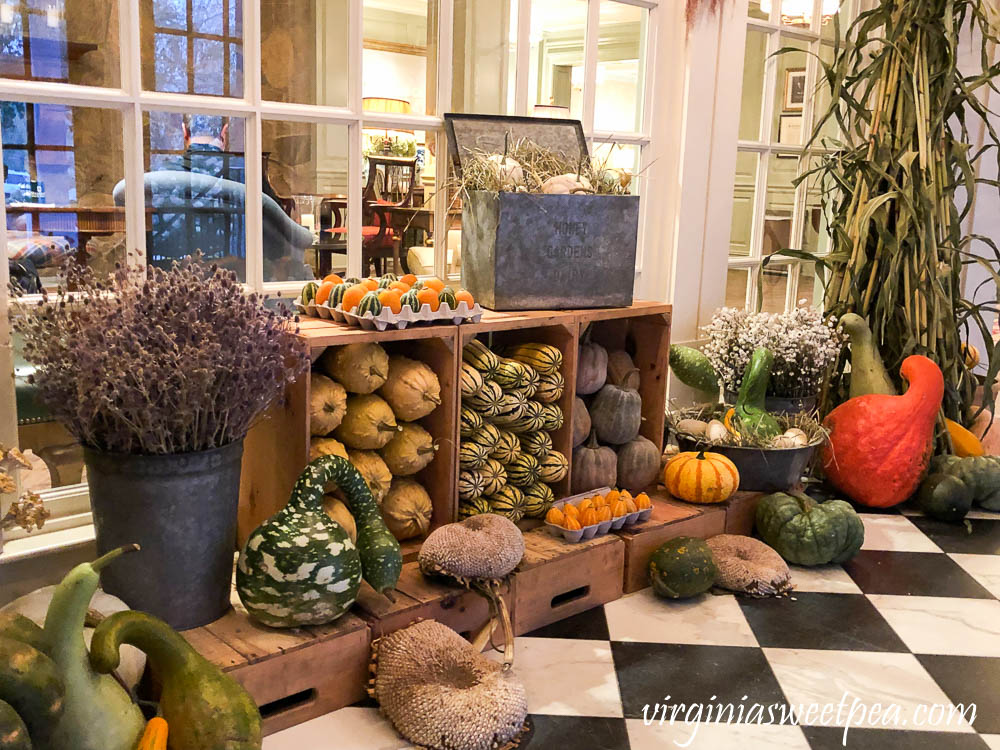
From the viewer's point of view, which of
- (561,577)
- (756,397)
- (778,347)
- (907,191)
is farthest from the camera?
(907,191)

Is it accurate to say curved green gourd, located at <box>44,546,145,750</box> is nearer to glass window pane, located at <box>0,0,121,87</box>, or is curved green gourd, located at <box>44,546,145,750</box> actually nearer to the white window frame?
the white window frame

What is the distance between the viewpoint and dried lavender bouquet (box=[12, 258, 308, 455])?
58.6 inches

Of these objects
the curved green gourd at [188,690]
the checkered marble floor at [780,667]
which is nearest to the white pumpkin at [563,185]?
the checkered marble floor at [780,667]

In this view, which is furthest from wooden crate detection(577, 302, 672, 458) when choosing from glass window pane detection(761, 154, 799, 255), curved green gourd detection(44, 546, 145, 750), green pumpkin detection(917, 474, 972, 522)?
curved green gourd detection(44, 546, 145, 750)

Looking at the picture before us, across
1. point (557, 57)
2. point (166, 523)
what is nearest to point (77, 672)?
point (166, 523)

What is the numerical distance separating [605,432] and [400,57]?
3.33 feet

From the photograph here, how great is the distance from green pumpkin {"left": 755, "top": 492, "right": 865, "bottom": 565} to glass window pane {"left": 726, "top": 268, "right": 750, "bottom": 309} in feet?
3.30

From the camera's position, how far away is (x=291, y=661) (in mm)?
1635

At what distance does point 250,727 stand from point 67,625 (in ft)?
0.97

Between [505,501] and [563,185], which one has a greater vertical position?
[563,185]

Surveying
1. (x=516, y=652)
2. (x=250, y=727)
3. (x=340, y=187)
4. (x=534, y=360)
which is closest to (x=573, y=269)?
(x=534, y=360)

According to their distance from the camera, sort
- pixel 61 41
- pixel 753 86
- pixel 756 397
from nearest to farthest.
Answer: pixel 61 41
pixel 756 397
pixel 753 86

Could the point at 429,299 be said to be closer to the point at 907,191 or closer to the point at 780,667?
the point at 780,667

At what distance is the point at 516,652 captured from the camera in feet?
6.41
